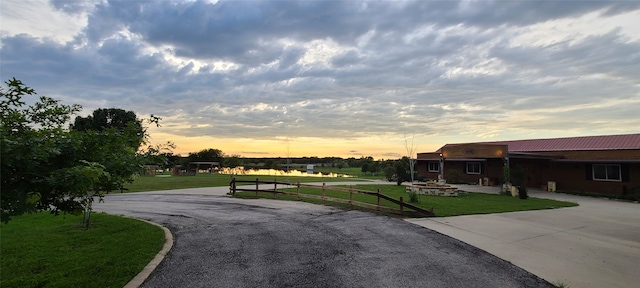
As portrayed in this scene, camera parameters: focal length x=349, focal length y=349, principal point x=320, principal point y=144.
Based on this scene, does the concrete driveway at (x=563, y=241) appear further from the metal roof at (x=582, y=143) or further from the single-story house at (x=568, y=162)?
the metal roof at (x=582, y=143)

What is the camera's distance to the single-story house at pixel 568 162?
2102 cm

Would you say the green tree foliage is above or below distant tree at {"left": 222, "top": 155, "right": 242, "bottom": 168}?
below

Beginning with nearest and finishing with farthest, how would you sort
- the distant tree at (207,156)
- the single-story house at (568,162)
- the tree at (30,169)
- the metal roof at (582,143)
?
the tree at (30,169), the single-story house at (568,162), the metal roof at (582,143), the distant tree at (207,156)

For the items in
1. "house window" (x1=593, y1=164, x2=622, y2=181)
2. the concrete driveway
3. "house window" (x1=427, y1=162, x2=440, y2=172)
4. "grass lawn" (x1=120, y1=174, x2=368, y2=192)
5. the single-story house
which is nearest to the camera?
the concrete driveway

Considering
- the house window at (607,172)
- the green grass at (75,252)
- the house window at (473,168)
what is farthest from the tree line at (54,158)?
the house window at (473,168)

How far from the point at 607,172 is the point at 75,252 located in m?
27.4

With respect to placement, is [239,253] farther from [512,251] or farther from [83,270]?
[512,251]

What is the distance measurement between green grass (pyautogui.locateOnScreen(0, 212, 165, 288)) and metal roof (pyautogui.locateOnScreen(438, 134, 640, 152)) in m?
28.0

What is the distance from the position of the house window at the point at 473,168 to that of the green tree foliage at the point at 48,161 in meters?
31.5

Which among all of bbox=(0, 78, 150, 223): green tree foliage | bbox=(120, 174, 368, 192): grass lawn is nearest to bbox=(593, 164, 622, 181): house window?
bbox=(120, 174, 368, 192): grass lawn

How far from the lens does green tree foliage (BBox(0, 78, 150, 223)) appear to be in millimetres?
3402

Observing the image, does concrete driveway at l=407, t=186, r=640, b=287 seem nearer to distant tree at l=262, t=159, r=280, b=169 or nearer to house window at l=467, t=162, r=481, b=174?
house window at l=467, t=162, r=481, b=174

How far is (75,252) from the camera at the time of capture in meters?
7.19

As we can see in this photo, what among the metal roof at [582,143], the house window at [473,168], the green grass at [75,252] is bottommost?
the green grass at [75,252]
